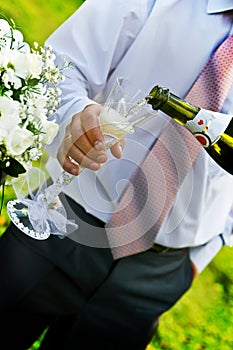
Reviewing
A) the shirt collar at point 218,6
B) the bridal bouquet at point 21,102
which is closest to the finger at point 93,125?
the bridal bouquet at point 21,102

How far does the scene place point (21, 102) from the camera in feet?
2.89

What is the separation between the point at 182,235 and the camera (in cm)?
151

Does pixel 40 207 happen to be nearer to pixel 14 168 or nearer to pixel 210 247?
pixel 14 168

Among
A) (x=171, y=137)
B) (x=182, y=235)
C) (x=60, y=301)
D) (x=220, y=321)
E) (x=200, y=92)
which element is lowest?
(x=220, y=321)

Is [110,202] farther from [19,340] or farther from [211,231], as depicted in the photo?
[19,340]

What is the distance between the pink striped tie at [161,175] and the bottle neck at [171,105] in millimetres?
171

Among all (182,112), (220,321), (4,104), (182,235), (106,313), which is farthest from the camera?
(220,321)

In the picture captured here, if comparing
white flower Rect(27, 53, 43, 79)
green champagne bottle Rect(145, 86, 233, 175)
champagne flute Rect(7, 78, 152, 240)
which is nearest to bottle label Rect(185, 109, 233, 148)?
green champagne bottle Rect(145, 86, 233, 175)

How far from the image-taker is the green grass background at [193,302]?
255 cm

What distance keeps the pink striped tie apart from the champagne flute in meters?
0.32

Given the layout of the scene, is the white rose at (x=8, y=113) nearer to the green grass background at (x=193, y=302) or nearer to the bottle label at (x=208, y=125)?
the bottle label at (x=208, y=125)

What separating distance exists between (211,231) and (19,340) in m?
0.51

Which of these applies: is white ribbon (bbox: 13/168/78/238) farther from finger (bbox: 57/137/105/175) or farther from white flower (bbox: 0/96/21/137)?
white flower (bbox: 0/96/21/137)

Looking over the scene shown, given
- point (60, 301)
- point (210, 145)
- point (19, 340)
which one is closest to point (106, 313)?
point (60, 301)
